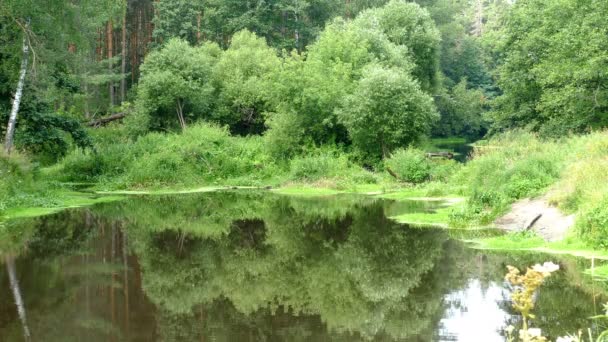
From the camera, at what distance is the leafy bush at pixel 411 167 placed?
34500 mm

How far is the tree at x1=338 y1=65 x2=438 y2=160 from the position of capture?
37625 mm

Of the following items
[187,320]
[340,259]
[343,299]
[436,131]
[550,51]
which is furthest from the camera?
[436,131]

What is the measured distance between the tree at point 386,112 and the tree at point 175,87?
35.8ft

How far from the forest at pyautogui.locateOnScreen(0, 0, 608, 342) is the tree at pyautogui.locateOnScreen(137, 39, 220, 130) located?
0.14m

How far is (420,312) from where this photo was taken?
41.7ft

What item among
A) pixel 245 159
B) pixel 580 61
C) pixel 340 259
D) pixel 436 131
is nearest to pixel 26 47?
pixel 245 159

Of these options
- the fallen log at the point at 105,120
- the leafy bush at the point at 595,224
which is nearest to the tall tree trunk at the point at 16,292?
the leafy bush at the point at 595,224

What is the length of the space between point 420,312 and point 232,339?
369cm

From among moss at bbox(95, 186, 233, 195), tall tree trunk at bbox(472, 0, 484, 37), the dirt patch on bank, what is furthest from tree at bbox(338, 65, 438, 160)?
tall tree trunk at bbox(472, 0, 484, 37)

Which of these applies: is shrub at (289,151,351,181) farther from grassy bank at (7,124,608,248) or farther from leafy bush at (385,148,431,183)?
leafy bush at (385,148,431,183)

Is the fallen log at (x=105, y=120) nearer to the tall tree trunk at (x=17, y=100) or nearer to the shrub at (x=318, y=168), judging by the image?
the shrub at (x=318, y=168)

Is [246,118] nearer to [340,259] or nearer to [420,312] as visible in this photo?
[340,259]

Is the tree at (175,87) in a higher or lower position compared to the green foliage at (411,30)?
lower

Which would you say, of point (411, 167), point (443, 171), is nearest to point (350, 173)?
point (411, 167)
